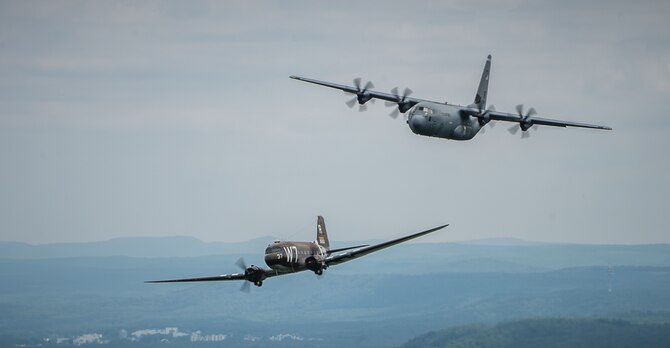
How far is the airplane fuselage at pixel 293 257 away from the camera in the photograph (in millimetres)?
85500

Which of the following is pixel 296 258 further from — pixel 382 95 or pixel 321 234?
pixel 382 95

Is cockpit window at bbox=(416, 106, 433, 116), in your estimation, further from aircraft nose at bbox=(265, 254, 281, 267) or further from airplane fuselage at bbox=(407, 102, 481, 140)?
aircraft nose at bbox=(265, 254, 281, 267)

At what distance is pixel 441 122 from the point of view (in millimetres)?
103500

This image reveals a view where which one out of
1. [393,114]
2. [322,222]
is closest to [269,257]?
[322,222]

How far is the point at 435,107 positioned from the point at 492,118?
8189 millimetres

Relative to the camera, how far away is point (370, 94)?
113m

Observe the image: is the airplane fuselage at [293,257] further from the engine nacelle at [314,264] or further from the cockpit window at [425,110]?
the cockpit window at [425,110]

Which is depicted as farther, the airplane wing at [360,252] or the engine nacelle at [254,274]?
the engine nacelle at [254,274]

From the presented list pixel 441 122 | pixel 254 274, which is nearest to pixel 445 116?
pixel 441 122

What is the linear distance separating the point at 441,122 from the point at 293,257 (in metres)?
23.2

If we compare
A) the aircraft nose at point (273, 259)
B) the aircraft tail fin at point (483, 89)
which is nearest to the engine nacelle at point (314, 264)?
the aircraft nose at point (273, 259)

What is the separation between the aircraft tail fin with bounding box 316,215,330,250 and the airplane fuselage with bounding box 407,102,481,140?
11372 millimetres

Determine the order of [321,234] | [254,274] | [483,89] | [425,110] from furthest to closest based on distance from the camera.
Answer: [483,89] → [425,110] → [321,234] → [254,274]

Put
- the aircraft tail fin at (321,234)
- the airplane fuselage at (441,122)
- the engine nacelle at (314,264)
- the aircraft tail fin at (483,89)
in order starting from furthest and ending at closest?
the aircraft tail fin at (483,89) < the airplane fuselage at (441,122) < the aircraft tail fin at (321,234) < the engine nacelle at (314,264)
